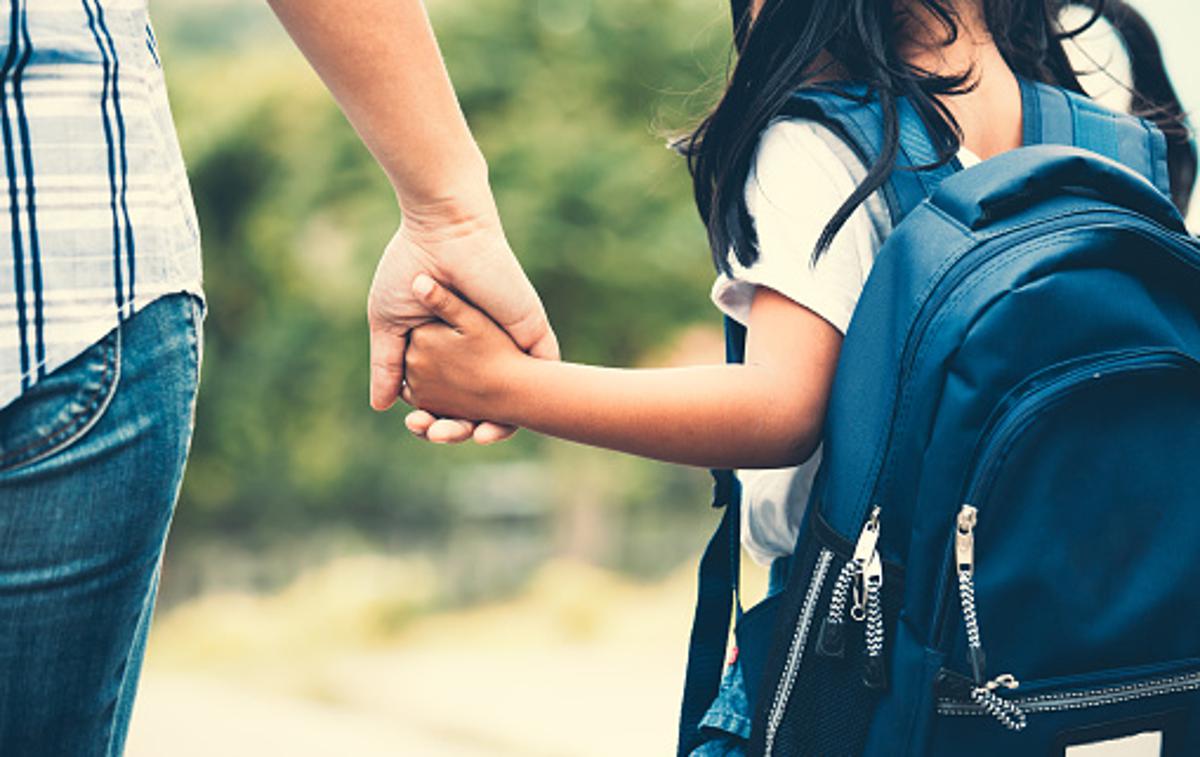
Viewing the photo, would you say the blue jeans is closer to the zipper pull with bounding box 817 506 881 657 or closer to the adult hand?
the adult hand

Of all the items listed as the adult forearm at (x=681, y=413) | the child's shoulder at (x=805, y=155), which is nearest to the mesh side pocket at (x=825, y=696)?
the adult forearm at (x=681, y=413)

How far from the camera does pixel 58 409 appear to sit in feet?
2.38

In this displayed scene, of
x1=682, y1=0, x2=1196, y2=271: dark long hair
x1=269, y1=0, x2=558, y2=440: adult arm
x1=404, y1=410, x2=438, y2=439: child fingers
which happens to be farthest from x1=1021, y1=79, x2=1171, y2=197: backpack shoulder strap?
x1=404, y1=410, x2=438, y2=439: child fingers

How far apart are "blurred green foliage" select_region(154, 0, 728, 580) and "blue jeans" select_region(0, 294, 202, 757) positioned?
5.18 m

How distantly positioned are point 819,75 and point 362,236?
16.1 feet

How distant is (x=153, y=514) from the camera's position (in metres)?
0.79

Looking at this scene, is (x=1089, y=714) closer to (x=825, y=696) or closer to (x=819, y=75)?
(x=825, y=696)

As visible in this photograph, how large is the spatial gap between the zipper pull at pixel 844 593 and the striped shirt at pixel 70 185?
567mm

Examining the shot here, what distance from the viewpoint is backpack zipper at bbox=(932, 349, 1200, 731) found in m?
0.95

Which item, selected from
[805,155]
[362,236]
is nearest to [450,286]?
[805,155]

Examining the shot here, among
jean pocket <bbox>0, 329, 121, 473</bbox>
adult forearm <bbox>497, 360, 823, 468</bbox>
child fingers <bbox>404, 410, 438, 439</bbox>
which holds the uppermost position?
adult forearm <bbox>497, 360, 823, 468</bbox>

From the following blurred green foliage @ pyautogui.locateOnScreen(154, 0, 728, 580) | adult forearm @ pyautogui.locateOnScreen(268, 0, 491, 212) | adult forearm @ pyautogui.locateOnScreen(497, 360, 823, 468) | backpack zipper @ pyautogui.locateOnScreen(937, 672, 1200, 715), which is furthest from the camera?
blurred green foliage @ pyautogui.locateOnScreen(154, 0, 728, 580)

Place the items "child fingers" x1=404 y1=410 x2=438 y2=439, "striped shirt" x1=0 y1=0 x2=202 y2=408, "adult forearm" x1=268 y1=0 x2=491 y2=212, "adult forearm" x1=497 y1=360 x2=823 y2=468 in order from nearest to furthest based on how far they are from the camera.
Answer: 1. "striped shirt" x1=0 y1=0 x2=202 y2=408
2. "adult forearm" x1=268 y1=0 x2=491 y2=212
3. "adult forearm" x1=497 y1=360 x2=823 y2=468
4. "child fingers" x1=404 y1=410 x2=438 y2=439

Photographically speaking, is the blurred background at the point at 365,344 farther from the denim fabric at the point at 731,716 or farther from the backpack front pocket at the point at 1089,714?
the backpack front pocket at the point at 1089,714
